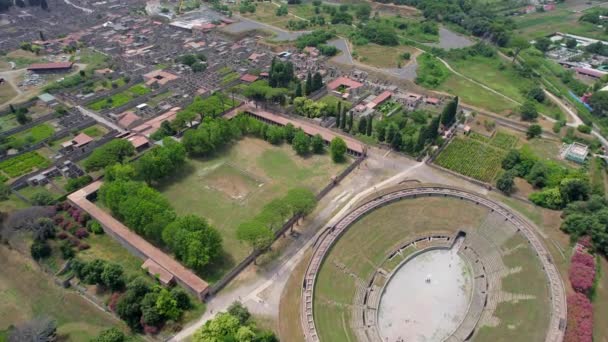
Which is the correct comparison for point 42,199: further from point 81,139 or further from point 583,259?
point 583,259

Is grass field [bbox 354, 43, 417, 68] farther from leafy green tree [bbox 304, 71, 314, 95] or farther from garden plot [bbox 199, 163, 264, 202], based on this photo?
garden plot [bbox 199, 163, 264, 202]

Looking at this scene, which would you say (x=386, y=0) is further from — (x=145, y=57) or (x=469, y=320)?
(x=469, y=320)

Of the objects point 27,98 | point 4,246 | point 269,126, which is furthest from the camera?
point 27,98

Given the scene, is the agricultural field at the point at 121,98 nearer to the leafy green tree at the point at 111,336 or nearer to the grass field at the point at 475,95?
the leafy green tree at the point at 111,336

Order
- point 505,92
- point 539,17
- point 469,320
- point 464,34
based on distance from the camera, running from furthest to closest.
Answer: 1. point 539,17
2. point 464,34
3. point 505,92
4. point 469,320

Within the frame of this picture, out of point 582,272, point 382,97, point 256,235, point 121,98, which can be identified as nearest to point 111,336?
point 256,235

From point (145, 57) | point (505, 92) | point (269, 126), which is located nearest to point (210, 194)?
point (269, 126)
